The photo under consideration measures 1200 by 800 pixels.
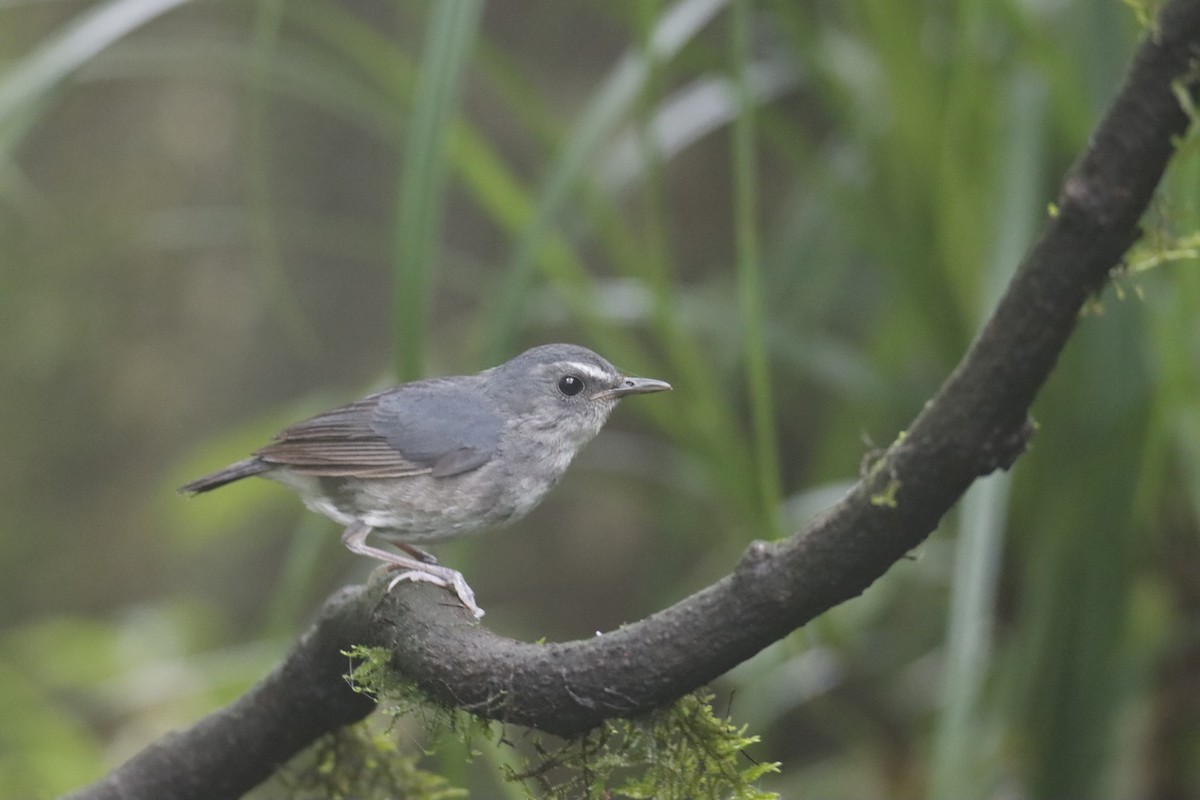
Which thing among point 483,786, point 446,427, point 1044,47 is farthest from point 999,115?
point 483,786

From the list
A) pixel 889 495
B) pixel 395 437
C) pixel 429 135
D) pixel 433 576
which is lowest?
pixel 889 495

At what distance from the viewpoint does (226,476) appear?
80.3 inches

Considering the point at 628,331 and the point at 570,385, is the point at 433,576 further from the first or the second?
the point at 628,331

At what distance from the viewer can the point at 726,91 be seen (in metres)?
3.13

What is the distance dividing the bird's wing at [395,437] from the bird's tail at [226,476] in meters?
0.02

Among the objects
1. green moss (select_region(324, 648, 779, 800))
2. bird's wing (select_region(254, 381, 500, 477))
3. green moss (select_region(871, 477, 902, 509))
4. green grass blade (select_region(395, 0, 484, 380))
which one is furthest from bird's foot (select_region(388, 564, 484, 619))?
green moss (select_region(871, 477, 902, 509))

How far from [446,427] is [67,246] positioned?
3.34 metres

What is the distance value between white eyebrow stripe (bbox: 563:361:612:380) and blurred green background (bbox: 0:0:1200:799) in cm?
15

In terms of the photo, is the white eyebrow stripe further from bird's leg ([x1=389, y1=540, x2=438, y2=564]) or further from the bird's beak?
bird's leg ([x1=389, y1=540, x2=438, y2=564])

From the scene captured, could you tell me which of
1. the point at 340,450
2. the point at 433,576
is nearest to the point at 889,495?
the point at 433,576

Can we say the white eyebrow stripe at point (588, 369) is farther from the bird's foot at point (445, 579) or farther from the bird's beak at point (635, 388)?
the bird's foot at point (445, 579)

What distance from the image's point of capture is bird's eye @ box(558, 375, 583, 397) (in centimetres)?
204

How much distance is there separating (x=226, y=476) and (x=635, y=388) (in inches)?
26.4

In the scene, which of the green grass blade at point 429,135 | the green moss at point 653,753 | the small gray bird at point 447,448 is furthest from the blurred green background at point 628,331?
the green moss at point 653,753
